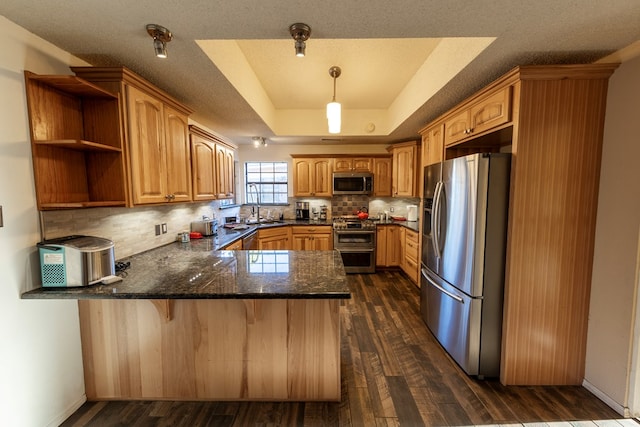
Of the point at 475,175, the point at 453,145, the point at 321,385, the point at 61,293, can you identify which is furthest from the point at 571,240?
the point at 61,293

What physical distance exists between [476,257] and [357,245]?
2.52 metres

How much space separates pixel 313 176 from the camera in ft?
15.9

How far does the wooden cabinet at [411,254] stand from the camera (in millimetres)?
3783

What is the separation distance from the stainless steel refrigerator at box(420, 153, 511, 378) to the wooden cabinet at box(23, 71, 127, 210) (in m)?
2.56

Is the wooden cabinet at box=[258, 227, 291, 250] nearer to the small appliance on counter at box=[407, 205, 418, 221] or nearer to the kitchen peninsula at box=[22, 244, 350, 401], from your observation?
the small appliance on counter at box=[407, 205, 418, 221]

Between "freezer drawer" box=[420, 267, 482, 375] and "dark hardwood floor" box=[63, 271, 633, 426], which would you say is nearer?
"dark hardwood floor" box=[63, 271, 633, 426]

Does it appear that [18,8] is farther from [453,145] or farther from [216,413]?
[453,145]

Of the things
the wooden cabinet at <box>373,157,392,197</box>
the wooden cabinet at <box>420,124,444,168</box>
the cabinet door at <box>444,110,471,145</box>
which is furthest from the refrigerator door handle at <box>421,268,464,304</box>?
the wooden cabinet at <box>373,157,392,197</box>

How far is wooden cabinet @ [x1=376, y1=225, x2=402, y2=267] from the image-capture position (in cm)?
447

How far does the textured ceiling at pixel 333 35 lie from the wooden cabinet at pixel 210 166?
0.41m

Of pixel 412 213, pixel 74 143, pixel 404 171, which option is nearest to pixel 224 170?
pixel 74 143

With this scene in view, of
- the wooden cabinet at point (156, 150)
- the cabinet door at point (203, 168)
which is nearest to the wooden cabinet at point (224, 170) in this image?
the cabinet door at point (203, 168)

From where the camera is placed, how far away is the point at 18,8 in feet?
4.08

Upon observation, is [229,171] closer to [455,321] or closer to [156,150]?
[156,150]
